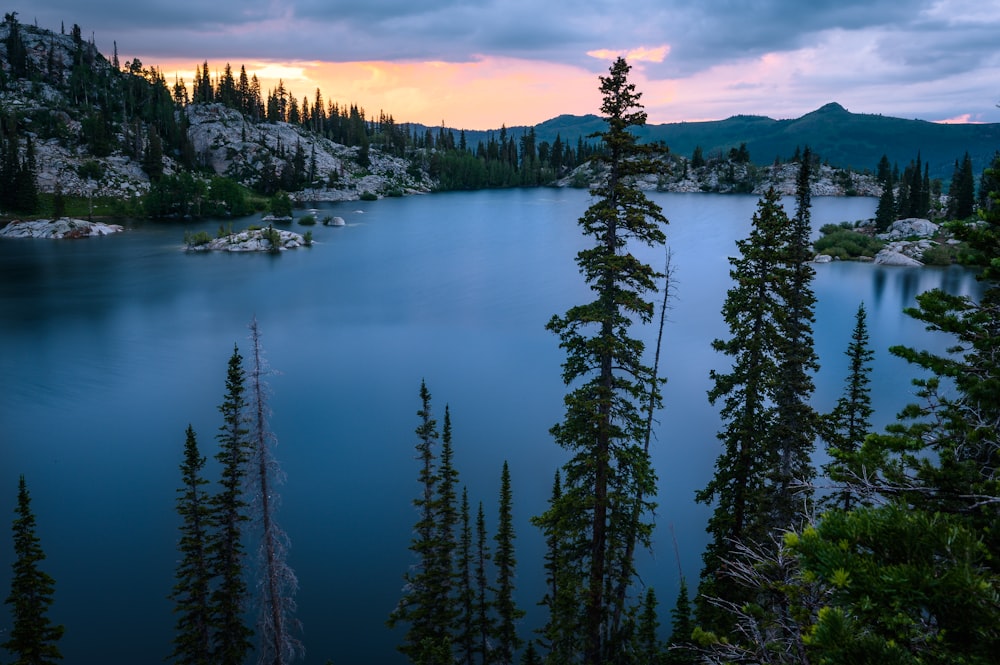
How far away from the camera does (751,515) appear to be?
23.8 metres

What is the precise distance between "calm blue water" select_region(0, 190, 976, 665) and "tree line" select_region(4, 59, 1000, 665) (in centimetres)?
341

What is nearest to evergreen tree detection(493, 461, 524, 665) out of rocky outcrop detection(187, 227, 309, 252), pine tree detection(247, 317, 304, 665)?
pine tree detection(247, 317, 304, 665)

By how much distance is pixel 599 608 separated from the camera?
776 inches

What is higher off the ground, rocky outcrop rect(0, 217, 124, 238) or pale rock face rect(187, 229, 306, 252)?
rocky outcrop rect(0, 217, 124, 238)

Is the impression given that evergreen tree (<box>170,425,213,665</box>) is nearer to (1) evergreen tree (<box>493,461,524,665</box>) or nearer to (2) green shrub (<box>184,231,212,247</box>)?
(1) evergreen tree (<box>493,461,524,665</box>)

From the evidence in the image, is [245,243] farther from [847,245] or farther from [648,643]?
[648,643]

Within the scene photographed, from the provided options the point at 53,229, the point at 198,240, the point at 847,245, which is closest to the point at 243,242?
the point at 198,240

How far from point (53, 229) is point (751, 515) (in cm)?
14778

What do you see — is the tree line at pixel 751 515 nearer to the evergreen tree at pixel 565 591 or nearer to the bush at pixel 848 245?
the evergreen tree at pixel 565 591

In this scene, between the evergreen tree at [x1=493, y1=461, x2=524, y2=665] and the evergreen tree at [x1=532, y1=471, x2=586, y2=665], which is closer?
Result: the evergreen tree at [x1=532, y1=471, x2=586, y2=665]

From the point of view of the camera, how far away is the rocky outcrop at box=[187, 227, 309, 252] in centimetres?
11812

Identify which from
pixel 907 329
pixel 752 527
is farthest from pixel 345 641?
pixel 907 329

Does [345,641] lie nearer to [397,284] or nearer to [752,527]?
[752,527]

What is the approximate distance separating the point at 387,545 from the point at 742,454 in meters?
20.9
